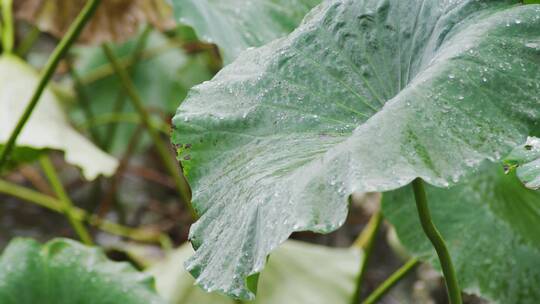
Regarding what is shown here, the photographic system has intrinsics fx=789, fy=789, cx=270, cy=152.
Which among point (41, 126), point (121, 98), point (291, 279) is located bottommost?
point (291, 279)

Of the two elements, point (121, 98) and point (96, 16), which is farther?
point (121, 98)

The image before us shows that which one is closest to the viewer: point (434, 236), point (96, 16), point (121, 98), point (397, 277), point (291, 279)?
point (434, 236)

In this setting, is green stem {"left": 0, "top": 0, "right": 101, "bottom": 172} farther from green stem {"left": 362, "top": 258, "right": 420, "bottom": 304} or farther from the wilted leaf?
the wilted leaf

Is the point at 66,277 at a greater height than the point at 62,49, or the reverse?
the point at 62,49

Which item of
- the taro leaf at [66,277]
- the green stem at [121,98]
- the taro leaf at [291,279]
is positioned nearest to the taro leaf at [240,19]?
the taro leaf at [66,277]

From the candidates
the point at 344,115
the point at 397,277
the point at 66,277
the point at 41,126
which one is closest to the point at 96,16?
the point at 41,126

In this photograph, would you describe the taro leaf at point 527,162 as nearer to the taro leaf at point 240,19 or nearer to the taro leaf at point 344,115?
the taro leaf at point 344,115

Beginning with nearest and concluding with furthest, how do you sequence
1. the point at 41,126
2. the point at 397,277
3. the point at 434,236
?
1. the point at 434,236
2. the point at 397,277
3. the point at 41,126

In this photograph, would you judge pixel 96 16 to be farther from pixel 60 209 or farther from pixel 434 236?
pixel 434 236

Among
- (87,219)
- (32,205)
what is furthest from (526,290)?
(32,205)
